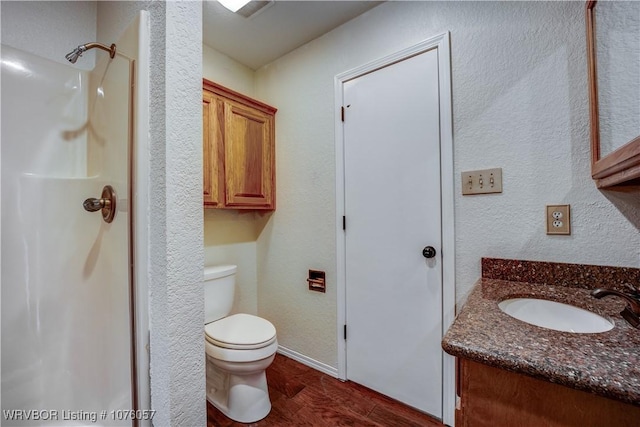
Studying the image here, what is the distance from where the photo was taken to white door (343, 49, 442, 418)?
1.36m

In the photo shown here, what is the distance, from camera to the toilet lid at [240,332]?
1338 millimetres

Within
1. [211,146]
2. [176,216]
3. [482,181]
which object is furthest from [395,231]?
[211,146]

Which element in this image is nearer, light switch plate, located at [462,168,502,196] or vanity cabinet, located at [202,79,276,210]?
light switch plate, located at [462,168,502,196]

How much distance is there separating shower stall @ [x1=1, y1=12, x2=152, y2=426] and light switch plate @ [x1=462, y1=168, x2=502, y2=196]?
4.64 feet

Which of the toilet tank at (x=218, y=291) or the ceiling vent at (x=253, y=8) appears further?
the toilet tank at (x=218, y=291)

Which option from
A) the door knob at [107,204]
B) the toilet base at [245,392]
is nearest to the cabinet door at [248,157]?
the door knob at [107,204]

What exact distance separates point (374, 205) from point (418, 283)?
49 centimetres

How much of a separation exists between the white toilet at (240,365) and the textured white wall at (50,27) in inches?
59.9

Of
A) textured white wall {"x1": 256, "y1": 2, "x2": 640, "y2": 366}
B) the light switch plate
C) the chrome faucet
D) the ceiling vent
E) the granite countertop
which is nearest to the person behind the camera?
the granite countertop

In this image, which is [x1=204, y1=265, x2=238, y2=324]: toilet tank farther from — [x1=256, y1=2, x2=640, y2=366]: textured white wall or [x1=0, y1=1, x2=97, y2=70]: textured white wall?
[x1=0, y1=1, x2=97, y2=70]: textured white wall

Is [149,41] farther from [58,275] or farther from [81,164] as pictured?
[58,275]

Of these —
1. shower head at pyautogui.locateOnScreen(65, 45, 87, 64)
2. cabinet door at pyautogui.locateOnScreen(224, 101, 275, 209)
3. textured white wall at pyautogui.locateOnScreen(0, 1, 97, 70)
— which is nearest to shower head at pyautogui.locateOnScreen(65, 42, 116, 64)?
shower head at pyautogui.locateOnScreen(65, 45, 87, 64)

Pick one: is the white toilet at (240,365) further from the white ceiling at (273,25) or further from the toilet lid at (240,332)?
the white ceiling at (273,25)

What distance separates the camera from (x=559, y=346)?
0.54 m
